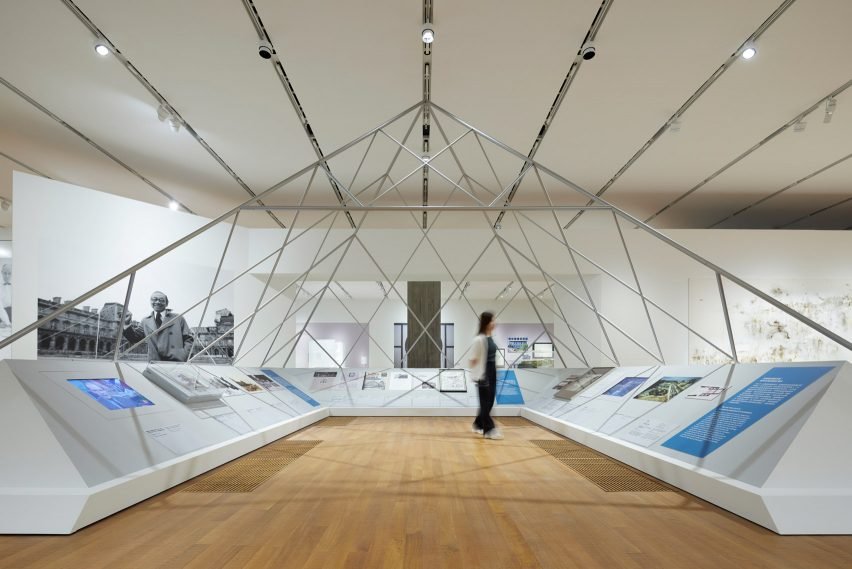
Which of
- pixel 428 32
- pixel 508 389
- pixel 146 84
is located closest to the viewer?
pixel 428 32

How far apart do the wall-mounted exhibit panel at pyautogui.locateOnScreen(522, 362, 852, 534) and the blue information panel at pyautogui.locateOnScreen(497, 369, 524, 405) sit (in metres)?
4.05

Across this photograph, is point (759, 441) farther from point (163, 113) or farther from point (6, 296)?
point (6, 296)

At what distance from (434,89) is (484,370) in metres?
3.79

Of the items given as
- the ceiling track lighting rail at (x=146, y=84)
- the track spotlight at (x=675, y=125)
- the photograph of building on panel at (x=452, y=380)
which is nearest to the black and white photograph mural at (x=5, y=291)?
the ceiling track lighting rail at (x=146, y=84)

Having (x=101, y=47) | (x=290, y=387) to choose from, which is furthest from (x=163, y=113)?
(x=290, y=387)

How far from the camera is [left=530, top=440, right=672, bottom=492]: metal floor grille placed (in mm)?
3770

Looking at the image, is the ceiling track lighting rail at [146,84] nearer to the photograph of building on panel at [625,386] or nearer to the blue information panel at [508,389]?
the blue information panel at [508,389]

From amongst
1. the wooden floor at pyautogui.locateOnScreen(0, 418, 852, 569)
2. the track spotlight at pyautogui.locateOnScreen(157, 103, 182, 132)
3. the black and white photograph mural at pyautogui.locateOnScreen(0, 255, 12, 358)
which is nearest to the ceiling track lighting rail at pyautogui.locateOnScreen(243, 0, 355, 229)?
the track spotlight at pyautogui.locateOnScreen(157, 103, 182, 132)

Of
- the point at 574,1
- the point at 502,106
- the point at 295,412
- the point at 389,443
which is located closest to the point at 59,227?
the point at 295,412

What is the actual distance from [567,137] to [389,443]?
570 cm

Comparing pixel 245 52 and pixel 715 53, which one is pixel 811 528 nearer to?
pixel 715 53

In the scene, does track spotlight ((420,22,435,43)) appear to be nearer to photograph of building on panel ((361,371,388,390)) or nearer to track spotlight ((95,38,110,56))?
track spotlight ((95,38,110,56))

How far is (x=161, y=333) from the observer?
10.4 meters

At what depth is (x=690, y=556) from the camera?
244 centimetres
